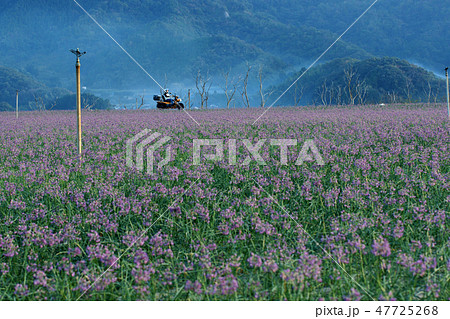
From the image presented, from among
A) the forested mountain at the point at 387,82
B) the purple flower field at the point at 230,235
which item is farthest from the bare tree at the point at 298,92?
Answer: the purple flower field at the point at 230,235

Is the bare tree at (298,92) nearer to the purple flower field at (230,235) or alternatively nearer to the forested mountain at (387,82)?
the forested mountain at (387,82)

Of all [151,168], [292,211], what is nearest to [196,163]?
[151,168]

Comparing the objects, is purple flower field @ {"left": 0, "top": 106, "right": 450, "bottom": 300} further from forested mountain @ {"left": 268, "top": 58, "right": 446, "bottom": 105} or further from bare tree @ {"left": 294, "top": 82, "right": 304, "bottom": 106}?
forested mountain @ {"left": 268, "top": 58, "right": 446, "bottom": 105}

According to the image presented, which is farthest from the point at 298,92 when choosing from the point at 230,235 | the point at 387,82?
the point at 230,235

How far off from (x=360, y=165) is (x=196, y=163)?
2927 millimetres

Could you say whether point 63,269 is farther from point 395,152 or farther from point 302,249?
point 395,152

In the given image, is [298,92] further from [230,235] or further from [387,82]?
[230,235]

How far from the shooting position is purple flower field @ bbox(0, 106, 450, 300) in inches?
116

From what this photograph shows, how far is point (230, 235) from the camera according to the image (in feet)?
12.5

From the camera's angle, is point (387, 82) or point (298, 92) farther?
point (298, 92)

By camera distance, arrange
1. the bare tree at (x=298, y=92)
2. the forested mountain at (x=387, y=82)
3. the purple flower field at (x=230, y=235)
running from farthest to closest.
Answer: the forested mountain at (x=387, y=82)
the bare tree at (x=298, y=92)
the purple flower field at (x=230, y=235)

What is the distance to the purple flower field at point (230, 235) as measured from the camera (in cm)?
296

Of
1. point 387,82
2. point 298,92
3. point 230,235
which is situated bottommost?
point 230,235

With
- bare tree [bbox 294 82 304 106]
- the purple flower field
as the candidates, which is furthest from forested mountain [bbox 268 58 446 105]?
the purple flower field
